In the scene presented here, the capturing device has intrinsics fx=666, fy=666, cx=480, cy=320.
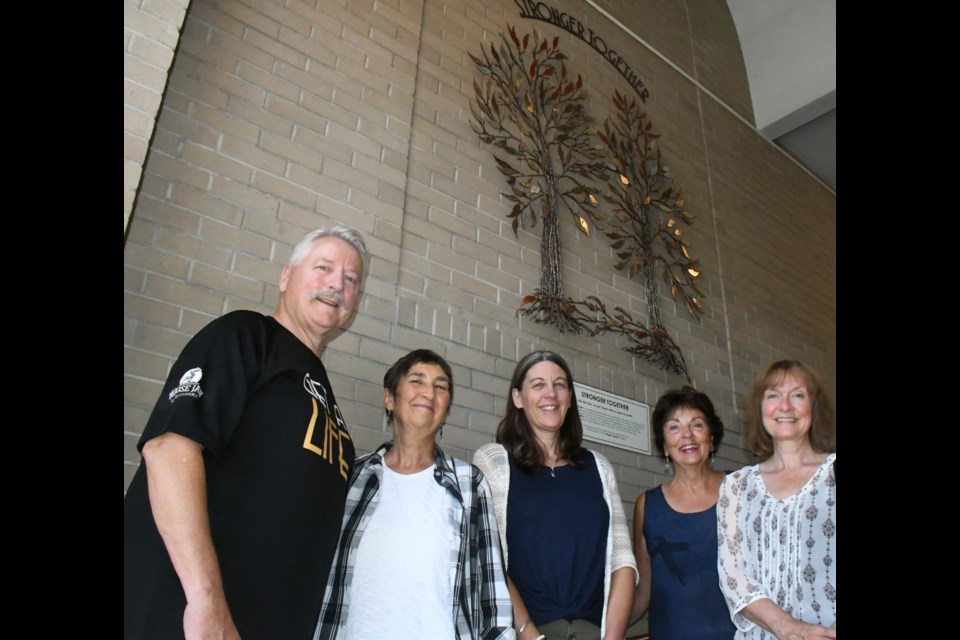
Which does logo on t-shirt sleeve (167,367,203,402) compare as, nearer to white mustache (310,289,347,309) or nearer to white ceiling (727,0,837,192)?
white mustache (310,289,347,309)

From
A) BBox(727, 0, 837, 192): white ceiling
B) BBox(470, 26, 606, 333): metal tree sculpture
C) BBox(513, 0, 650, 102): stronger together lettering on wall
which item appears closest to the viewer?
BBox(470, 26, 606, 333): metal tree sculpture

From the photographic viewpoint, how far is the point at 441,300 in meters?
2.52

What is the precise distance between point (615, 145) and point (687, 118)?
3.40ft

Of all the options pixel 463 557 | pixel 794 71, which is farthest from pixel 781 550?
pixel 794 71

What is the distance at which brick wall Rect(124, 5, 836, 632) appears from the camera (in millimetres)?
1970

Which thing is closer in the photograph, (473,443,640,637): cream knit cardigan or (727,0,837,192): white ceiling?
(473,443,640,637): cream knit cardigan

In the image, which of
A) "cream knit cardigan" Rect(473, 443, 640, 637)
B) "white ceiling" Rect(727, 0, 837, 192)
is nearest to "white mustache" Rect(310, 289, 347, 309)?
"cream knit cardigan" Rect(473, 443, 640, 637)

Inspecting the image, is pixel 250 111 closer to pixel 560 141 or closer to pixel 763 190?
pixel 560 141

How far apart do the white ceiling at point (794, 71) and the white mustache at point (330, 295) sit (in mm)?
4300

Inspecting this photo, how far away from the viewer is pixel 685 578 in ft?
6.02

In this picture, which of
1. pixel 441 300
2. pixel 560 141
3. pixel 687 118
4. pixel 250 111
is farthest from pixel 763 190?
pixel 250 111

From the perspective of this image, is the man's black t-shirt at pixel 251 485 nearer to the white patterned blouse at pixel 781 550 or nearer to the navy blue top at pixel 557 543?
the navy blue top at pixel 557 543

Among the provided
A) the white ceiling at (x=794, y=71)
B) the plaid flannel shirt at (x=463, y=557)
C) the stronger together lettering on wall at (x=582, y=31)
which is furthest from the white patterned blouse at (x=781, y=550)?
the white ceiling at (x=794, y=71)

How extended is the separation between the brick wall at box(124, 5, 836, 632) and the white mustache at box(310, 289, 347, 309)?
0.61m
